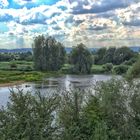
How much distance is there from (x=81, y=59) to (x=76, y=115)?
7568 cm

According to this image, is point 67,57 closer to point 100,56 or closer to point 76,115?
point 100,56

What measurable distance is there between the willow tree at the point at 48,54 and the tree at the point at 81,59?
437 cm

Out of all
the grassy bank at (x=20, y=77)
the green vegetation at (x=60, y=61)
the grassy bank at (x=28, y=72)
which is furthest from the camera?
the green vegetation at (x=60, y=61)

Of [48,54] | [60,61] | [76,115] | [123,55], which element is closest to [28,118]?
[76,115]

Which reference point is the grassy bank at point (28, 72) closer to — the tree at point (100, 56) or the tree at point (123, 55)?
the tree at point (123, 55)

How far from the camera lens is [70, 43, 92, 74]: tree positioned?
88875mm

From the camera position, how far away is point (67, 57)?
95.0 m

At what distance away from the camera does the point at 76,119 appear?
14.9 meters

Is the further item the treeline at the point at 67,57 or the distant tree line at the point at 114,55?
the distant tree line at the point at 114,55

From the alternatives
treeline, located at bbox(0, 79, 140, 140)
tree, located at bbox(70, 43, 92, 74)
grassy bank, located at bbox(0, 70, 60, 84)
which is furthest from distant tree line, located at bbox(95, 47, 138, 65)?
treeline, located at bbox(0, 79, 140, 140)

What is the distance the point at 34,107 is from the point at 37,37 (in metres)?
89.7

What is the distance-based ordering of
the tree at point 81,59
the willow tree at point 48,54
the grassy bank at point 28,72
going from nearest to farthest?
the grassy bank at point 28,72, the tree at point 81,59, the willow tree at point 48,54

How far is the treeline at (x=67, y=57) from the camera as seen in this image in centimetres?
8956

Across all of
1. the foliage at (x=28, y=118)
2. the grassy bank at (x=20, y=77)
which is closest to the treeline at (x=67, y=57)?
the grassy bank at (x=20, y=77)
